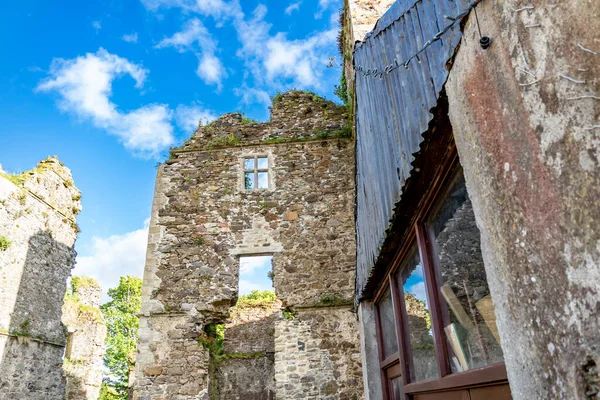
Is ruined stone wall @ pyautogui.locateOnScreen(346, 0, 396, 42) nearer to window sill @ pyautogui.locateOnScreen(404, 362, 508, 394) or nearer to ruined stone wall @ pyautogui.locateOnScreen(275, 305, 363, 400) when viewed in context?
ruined stone wall @ pyautogui.locateOnScreen(275, 305, 363, 400)

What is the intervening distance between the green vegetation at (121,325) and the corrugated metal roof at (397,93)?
26611 millimetres

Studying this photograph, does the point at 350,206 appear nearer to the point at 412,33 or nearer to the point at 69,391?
the point at 412,33

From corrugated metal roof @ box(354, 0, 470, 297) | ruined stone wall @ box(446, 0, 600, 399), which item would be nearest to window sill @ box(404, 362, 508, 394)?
ruined stone wall @ box(446, 0, 600, 399)

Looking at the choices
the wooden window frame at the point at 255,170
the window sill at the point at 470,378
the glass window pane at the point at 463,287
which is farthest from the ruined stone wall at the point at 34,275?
the glass window pane at the point at 463,287

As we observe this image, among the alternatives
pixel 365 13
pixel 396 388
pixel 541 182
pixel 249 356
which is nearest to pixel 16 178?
pixel 249 356

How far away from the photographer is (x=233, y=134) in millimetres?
10602

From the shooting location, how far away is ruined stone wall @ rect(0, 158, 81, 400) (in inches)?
451

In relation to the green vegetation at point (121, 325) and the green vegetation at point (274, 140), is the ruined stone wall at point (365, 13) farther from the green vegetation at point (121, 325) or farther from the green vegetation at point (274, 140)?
the green vegetation at point (121, 325)

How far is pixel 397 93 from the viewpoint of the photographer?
2.85m

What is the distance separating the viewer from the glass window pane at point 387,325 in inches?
179

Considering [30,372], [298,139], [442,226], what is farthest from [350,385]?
[30,372]

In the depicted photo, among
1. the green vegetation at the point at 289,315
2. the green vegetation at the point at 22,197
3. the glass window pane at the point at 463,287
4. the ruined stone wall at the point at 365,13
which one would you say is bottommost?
the glass window pane at the point at 463,287

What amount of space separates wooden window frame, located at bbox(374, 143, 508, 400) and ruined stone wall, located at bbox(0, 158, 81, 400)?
38.7 feet

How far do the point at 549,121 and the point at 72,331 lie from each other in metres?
18.0
